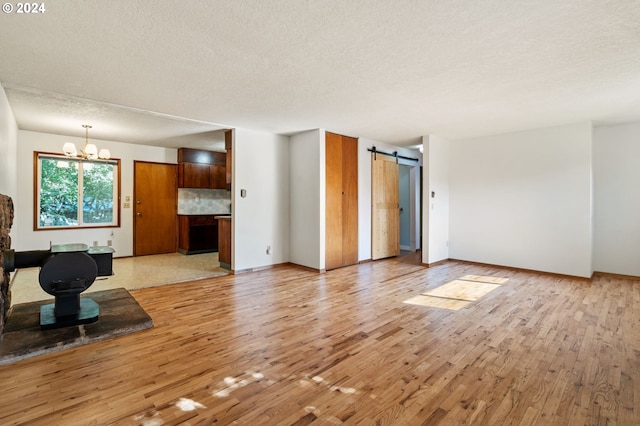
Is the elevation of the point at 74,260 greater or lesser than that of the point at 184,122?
lesser

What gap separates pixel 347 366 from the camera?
2.26 m

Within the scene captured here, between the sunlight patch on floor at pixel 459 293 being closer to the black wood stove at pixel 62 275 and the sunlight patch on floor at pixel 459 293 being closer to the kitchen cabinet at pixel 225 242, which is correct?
the kitchen cabinet at pixel 225 242

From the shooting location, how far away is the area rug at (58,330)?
2.42 metres

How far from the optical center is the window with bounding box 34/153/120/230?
582 centimetres

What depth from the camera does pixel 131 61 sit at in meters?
2.75

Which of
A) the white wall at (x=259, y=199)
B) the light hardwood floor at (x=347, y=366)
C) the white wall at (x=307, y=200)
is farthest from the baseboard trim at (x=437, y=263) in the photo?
the white wall at (x=259, y=199)

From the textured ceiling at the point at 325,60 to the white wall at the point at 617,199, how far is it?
18.5 inches

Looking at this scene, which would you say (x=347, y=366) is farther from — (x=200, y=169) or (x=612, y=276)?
(x=200, y=169)

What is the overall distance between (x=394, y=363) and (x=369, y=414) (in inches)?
24.7

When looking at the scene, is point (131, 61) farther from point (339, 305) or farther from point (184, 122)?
point (339, 305)

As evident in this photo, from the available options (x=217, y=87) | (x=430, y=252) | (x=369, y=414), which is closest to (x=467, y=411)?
(x=369, y=414)

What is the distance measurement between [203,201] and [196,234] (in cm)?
93

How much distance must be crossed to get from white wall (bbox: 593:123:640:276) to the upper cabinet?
24.5ft

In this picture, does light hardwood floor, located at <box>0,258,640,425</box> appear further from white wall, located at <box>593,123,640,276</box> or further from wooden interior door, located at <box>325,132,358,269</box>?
wooden interior door, located at <box>325,132,358,269</box>
